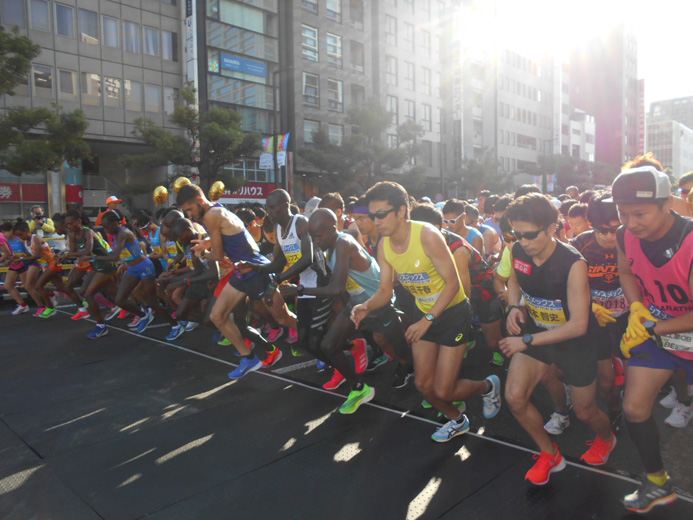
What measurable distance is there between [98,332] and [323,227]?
200 inches

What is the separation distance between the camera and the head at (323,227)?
15.6 feet

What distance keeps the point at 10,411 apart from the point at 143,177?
2774cm

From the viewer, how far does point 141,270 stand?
25.8 ft

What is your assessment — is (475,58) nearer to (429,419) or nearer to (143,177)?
(143,177)

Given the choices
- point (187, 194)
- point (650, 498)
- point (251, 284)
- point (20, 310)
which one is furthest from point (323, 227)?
point (20, 310)

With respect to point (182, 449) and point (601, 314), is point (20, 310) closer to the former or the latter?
point (182, 449)

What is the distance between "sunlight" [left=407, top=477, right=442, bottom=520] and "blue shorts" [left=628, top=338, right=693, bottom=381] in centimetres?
141

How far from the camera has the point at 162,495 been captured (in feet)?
10.8

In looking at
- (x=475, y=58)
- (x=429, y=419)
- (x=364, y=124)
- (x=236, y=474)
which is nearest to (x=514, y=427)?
(x=429, y=419)

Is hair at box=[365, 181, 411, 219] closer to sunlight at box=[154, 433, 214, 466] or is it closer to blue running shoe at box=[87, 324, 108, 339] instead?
sunlight at box=[154, 433, 214, 466]

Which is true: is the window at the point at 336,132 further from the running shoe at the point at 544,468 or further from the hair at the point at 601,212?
the running shoe at the point at 544,468

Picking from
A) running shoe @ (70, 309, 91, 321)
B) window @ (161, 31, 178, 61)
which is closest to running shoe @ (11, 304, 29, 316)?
running shoe @ (70, 309, 91, 321)

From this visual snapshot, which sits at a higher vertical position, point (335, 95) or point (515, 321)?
point (335, 95)

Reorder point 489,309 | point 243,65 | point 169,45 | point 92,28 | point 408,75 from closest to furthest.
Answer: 1. point 489,309
2. point 92,28
3. point 169,45
4. point 243,65
5. point 408,75
